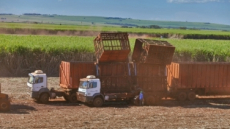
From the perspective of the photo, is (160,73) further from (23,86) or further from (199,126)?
(23,86)

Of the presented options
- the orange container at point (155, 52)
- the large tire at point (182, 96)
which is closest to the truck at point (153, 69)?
the orange container at point (155, 52)

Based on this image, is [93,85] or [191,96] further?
[191,96]

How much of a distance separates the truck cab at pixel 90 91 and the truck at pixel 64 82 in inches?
57.1

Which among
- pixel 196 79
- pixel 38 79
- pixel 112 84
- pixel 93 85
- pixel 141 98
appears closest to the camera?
pixel 93 85

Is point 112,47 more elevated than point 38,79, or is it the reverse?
point 112,47

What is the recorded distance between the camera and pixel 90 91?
28.0 m

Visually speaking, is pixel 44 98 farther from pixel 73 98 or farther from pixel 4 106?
pixel 4 106

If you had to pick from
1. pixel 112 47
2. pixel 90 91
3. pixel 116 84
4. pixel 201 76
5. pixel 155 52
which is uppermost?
pixel 112 47

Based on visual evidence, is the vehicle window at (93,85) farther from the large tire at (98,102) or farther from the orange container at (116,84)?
the orange container at (116,84)

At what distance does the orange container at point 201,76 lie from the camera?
31.7 metres

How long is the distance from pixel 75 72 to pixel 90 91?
8.24ft

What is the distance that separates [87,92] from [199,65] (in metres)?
9.34

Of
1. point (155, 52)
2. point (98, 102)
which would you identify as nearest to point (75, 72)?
Answer: point (98, 102)

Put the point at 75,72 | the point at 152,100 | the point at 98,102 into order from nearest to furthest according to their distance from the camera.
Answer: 1. the point at 98,102
2. the point at 75,72
3. the point at 152,100
